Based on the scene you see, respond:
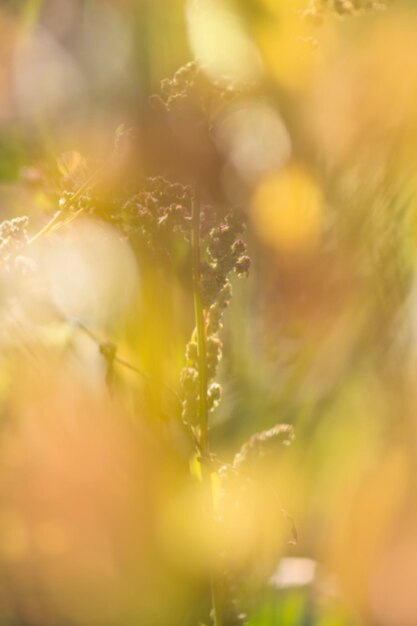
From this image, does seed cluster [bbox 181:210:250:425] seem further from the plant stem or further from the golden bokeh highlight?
the golden bokeh highlight

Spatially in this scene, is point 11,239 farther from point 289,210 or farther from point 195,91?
point 289,210

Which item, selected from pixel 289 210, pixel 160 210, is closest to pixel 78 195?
pixel 160 210

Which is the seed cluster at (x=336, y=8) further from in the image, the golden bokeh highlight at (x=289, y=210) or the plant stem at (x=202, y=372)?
the golden bokeh highlight at (x=289, y=210)

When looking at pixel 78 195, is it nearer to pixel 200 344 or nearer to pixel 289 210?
pixel 200 344

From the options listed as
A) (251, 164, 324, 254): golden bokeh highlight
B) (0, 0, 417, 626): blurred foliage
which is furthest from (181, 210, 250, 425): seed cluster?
(251, 164, 324, 254): golden bokeh highlight

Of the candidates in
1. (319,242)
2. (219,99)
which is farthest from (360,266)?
(219,99)

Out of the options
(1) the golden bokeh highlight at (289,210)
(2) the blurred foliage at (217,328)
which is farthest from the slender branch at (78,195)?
(1) the golden bokeh highlight at (289,210)

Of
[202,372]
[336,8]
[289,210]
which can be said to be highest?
[289,210]

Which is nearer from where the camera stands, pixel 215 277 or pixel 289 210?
pixel 215 277

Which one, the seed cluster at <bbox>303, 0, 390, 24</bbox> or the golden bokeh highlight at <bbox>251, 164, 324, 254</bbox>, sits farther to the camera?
the golden bokeh highlight at <bbox>251, 164, 324, 254</bbox>

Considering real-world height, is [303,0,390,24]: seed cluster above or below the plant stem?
above

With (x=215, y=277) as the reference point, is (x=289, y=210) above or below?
above
